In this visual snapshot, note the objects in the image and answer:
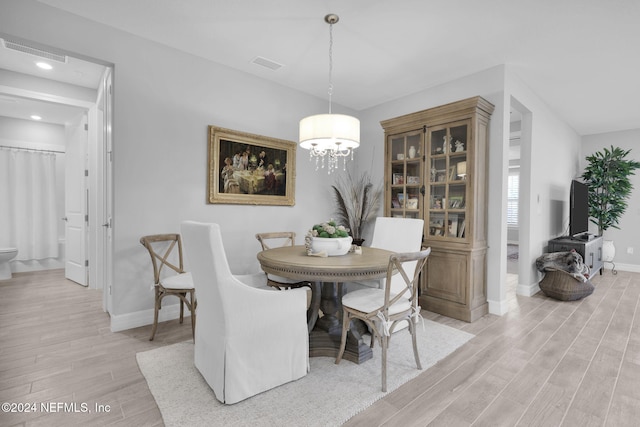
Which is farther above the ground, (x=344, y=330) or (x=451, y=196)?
(x=451, y=196)

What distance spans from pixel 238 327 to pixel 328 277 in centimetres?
62

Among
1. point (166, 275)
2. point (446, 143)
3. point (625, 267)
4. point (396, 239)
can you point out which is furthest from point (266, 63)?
point (625, 267)

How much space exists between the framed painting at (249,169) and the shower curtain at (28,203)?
401cm

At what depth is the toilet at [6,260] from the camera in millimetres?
4488

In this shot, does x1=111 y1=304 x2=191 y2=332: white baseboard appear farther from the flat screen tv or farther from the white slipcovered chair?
the flat screen tv

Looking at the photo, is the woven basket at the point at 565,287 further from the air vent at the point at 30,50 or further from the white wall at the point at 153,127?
the air vent at the point at 30,50

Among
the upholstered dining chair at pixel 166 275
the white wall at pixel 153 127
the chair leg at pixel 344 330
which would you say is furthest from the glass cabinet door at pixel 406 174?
the upholstered dining chair at pixel 166 275

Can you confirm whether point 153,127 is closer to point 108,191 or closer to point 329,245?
point 108,191

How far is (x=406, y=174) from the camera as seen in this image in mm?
3773

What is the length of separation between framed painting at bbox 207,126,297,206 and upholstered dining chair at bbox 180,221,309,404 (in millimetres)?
1631

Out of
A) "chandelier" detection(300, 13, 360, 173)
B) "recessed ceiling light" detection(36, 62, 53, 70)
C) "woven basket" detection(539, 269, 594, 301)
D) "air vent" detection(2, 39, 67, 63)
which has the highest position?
"recessed ceiling light" detection(36, 62, 53, 70)

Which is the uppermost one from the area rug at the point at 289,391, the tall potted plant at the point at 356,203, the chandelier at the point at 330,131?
the chandelier at the point at 330,131

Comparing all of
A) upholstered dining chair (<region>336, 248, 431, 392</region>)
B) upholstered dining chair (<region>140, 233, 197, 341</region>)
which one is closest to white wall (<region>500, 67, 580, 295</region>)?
upholstered dining chair (<region>336, 248, 431, 392</region>)

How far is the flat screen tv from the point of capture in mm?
4684
